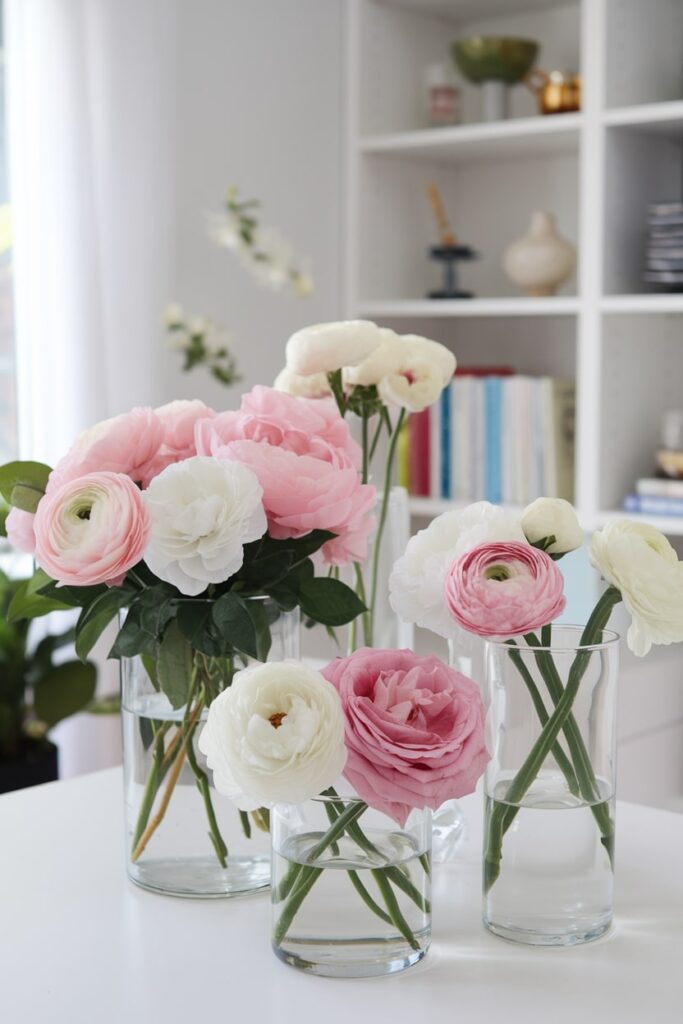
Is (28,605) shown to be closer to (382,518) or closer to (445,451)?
(382,518)

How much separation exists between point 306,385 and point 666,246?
158 cm

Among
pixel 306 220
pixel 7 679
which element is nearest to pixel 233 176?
pixel 306 220

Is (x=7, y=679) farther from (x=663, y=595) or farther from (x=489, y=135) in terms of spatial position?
(x=663, y=595)

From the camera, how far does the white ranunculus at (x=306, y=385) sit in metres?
1.01

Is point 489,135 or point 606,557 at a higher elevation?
point 489,135

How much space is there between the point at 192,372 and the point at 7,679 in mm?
715

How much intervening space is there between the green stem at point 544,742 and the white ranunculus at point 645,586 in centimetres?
2

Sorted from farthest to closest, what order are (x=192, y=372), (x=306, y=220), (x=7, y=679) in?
(x=306, y=220) → (x=192, y=372) → (x=7, y=679)

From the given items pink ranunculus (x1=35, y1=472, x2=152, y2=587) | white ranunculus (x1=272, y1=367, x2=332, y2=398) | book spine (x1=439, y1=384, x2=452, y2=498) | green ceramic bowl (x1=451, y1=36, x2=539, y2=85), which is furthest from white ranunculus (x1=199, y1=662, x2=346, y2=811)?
green ceramic bowl (x1=451, y1=36, x2=539, y2=85)

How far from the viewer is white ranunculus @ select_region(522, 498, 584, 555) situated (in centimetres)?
77

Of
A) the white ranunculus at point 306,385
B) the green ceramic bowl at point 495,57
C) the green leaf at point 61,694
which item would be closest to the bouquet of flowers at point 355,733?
the white ranunculus at point 306,385

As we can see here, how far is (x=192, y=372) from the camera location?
2.66 meters

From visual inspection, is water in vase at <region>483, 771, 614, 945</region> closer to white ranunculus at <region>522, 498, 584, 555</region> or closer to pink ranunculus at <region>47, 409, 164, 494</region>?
white ranunculus at <region>522, 498, 584, 555</region>

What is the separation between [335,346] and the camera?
942mm
